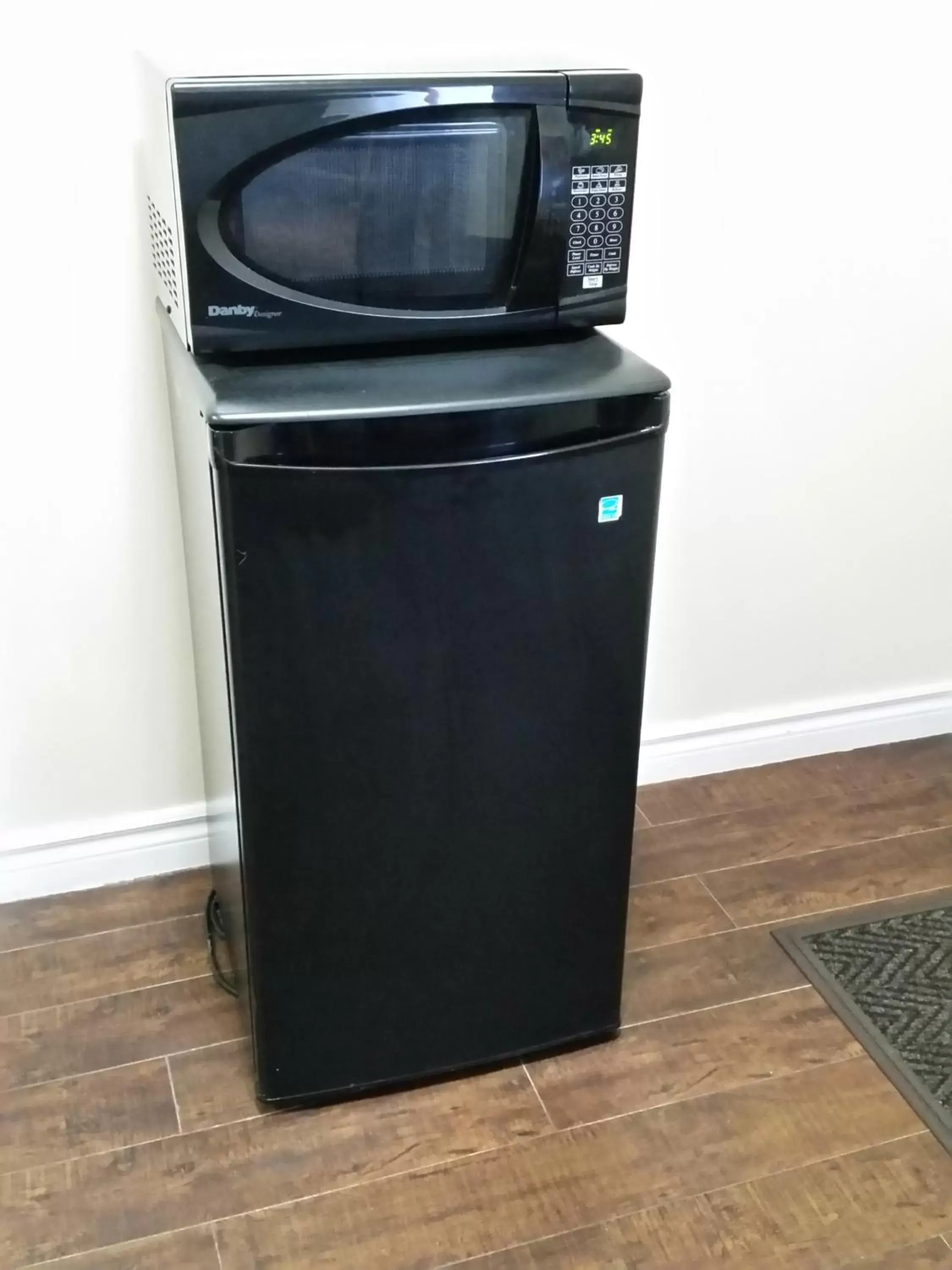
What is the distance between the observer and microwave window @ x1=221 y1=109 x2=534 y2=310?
1283 mm

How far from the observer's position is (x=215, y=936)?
6.14 ft

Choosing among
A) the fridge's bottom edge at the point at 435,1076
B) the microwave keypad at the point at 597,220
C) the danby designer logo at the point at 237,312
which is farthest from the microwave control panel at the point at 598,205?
the fridge's bottom edge at the point at 435,1076

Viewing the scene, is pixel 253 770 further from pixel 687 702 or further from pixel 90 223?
pixel 687 702

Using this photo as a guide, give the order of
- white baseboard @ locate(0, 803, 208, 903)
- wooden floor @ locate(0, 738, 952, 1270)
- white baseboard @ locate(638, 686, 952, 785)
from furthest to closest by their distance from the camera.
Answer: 1. white baseboard @ locate(638, 686, 952, 785)
2. white baseboard @ locate(0, 803, 208, 903)
3. wooden floor @ locate(0, 738, 952, 1270)

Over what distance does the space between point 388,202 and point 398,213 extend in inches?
0.6

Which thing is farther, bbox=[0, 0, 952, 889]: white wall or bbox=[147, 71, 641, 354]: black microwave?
bbox=[0, 0, 952, 889]: white wall

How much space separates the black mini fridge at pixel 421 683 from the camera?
1279 millimetres

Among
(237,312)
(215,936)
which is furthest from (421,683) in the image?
(215,936)

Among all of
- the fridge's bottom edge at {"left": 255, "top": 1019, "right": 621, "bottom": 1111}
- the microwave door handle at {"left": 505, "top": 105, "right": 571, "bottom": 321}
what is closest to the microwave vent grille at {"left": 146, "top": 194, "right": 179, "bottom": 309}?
the microwave door handle at {"left": 505, "top": 105, "right": 571, "bottom": 321}

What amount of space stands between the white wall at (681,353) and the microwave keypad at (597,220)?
0.51ft

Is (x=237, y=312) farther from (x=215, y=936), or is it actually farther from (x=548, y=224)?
(x=215, y=936)

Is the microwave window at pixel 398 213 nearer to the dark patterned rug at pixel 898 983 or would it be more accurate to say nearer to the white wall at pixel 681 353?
the white wall at pixel 681 353

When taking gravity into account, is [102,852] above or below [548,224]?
below

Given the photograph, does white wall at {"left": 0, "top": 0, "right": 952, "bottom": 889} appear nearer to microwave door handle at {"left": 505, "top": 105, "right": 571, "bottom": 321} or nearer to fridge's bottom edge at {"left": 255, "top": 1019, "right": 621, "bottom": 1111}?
microwave door handle at {"left": 505, "top": 105, "right": 571, "bottom": 321}
